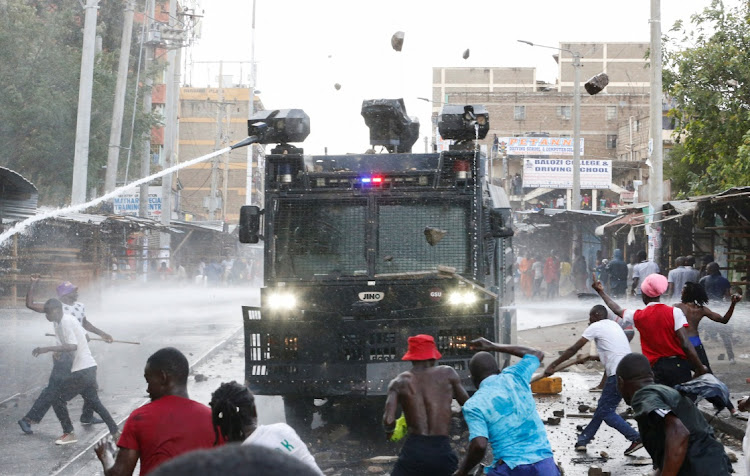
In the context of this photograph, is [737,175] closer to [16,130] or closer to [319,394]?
[319,394]

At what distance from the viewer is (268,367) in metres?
9.68

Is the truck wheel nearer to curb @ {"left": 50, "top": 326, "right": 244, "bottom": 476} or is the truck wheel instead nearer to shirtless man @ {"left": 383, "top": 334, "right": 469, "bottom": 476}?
curb @ {"left": 50, "top": 326, "right": 244, "bottom": 476}

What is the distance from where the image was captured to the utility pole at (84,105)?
811 inches

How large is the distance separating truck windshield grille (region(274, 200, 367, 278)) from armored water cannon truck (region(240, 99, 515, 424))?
0.4 inches

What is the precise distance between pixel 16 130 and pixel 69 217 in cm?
901

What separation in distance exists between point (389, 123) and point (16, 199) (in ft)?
31.3

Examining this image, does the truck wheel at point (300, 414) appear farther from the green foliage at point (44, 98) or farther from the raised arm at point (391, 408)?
the green foliage at point (44, 98)

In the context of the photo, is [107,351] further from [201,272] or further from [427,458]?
[201,272]

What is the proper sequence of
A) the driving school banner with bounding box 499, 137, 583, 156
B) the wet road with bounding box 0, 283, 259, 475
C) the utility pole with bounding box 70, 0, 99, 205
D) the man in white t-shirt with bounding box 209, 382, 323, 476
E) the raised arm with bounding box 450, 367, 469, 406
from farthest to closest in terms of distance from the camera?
the driving school banner with bounding box 499, 137, 583, 156 < the utility pole with bounding box 70, 0, 99, 205 < the wet road with bounding box 0, 283, 259, 475 < the raised arm with bounding box 450, 367, 469, 406 < the man in white t-shirt with bounding box 209, 382, 323, 476

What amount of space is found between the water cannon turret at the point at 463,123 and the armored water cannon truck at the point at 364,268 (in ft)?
2.52

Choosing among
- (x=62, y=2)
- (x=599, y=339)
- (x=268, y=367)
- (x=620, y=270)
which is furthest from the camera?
(x=62, y=2)

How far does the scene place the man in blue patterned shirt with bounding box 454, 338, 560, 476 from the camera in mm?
5242

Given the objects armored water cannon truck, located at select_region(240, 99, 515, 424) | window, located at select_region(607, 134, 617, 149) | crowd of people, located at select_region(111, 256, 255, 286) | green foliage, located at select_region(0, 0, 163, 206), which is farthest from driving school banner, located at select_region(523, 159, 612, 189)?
armored water cannon truck, located at select_region(240, 99, 515, 424)

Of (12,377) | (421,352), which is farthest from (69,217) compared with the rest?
(421,352)
